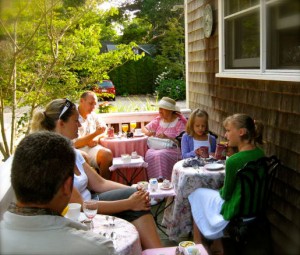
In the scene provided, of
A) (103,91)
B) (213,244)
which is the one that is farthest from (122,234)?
(103,91)

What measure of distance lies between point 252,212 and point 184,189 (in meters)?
0.66

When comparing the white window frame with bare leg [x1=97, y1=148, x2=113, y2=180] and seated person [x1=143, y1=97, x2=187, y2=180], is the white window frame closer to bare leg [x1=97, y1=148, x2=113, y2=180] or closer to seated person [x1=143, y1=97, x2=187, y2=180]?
seated person [x1=143, y1=97, x2=187, y2=180]

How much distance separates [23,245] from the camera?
1174 mm

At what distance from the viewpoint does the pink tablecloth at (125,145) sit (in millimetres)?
5172

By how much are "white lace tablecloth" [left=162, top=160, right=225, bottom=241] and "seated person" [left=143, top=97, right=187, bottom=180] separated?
972mm

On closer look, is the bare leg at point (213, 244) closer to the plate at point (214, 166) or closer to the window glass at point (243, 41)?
the plate at point (214, 166)

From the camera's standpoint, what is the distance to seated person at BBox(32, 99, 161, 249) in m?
2.52

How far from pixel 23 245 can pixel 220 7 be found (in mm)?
3958

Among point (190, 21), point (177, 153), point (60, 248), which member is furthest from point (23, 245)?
point (190, 21)

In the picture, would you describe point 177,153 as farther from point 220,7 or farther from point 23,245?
point 23,245

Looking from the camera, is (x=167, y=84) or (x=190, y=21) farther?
(x=167, y=84)

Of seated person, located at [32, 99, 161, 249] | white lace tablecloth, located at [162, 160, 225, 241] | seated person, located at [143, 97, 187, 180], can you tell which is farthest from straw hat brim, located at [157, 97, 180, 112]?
seated person, located at [32, 99, 161, 249]

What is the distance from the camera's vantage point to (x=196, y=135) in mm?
4188

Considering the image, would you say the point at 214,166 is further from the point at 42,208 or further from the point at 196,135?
the point at 42,208
